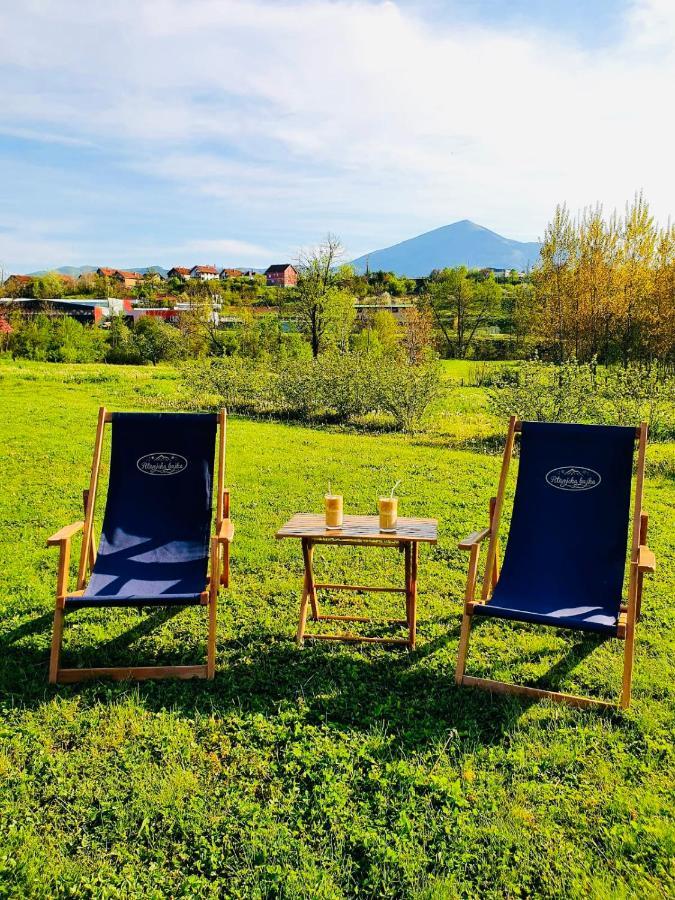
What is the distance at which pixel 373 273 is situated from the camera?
2452 inches

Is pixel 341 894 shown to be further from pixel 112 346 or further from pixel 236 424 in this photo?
pixel 112 346

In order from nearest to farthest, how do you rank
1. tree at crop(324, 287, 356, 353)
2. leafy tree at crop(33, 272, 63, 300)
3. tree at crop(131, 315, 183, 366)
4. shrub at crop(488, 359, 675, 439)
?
shrub at crop(488, 359, 675, 439)
tree at crop(324, 287, 356, 353)
tree at crop(131, 315, 183, 366)
leafy tree at crop(33, 272, 63, 300)

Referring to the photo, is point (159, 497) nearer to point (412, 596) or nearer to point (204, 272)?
point (412, 596)

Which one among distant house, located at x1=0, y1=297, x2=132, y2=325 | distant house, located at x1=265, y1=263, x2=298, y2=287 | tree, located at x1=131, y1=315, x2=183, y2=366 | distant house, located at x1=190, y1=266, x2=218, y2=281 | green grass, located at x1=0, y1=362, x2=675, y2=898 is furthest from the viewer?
distant house, located at x1=190, y1=266, x2=218, y2=281

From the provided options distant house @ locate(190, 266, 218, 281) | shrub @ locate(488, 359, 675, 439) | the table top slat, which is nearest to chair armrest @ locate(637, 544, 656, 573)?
the table top slat

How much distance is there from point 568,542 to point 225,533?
1.85m

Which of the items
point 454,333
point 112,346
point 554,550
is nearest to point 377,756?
point 554,550

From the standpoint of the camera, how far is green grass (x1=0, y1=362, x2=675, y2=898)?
213cm

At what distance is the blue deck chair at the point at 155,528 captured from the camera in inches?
127

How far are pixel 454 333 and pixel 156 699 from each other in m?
43.7

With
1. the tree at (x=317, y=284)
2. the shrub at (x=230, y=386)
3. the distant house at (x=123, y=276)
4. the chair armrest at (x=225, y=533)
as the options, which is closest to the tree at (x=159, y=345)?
the tree at (x=317, y=284)

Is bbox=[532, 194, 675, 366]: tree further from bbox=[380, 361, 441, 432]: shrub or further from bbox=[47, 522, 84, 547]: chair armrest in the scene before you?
bbox=[47, 522, 84, 547]: chair armrest

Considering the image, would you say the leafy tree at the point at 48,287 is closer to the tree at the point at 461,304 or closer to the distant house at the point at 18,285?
the distant house at the point at 18,285

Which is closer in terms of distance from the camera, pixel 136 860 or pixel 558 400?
pixel 136 860
